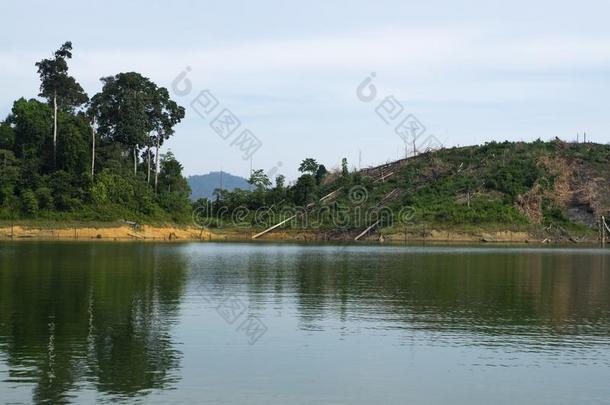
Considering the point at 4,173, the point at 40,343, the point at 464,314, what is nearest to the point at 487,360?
the point at 464,314

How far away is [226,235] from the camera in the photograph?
119m

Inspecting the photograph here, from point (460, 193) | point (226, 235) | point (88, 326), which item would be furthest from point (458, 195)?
point (88, 326)

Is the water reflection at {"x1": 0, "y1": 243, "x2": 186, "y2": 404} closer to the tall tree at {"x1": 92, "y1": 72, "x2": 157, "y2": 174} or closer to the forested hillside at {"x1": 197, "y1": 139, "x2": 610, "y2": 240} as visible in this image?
the tall tree at {"x1": 92, "y1": 72, "x2": 157, "y2": 174}

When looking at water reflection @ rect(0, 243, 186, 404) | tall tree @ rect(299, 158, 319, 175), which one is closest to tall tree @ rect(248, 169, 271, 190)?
tall tree @ rect(299, 158, 319, 175)

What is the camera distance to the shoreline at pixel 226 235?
102 metres

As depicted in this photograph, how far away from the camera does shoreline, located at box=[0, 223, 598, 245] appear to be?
10150cm

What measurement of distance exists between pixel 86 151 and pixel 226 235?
23.3m

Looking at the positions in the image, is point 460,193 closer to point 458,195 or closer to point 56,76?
point 458,195

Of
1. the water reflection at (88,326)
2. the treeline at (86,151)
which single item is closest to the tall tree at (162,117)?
the treeline at (86,151)

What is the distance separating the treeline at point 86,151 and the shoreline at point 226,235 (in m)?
1.60

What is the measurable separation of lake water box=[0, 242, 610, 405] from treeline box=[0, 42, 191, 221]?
5168 centimetres

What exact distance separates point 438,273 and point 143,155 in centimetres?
7633

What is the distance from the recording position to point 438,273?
56094mm

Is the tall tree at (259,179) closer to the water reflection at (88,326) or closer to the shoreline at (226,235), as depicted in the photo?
the shoreline at (226,235)
